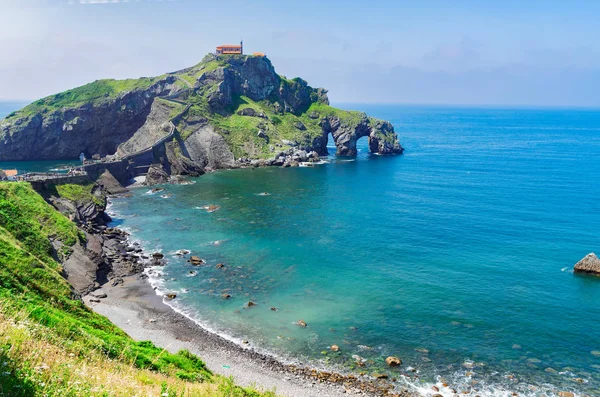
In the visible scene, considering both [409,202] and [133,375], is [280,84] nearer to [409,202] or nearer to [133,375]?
[409,202]

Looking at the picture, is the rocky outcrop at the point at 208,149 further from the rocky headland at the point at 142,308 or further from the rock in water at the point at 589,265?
the rock in water at the point at 589,265

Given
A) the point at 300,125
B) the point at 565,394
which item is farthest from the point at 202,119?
the point at 565,394

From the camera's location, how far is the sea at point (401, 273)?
44.1 metres

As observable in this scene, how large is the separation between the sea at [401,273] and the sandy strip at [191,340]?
71.4 inches

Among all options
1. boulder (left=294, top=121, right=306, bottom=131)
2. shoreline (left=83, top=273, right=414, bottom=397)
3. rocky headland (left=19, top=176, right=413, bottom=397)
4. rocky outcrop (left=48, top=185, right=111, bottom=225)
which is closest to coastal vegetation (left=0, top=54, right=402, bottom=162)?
boulder (left=294, top=121, right=306, bottom=131)

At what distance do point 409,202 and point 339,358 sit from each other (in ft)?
210

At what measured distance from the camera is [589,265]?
201 ft

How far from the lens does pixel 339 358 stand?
44.4 metres

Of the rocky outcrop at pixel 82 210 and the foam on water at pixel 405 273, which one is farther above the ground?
the rocky outcrop at pixel 82 210

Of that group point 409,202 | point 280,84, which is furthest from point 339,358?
point 280,84

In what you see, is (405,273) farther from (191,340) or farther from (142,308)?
(142,308)

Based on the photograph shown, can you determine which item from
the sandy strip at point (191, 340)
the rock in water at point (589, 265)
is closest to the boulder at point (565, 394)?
the sandy strip at point (191, 340)

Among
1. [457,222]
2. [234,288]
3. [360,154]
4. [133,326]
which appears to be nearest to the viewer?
[133,326]

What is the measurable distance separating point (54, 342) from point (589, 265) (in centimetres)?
6585
